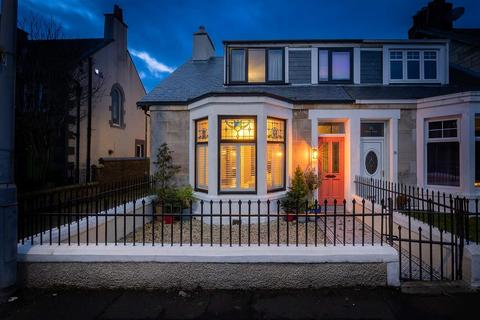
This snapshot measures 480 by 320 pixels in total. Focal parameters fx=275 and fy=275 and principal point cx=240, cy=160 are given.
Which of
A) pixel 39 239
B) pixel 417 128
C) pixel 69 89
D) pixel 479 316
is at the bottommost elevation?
pixel 479 316

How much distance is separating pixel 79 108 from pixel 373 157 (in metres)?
13.6

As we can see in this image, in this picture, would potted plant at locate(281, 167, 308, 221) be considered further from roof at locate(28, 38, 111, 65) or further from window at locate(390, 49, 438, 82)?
roof at locate(28, 38, 111, 65)

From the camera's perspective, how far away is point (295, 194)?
871cm

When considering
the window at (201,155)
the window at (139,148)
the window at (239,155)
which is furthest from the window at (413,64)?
the window at (139,148)

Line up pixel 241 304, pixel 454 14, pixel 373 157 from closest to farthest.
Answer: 1. pixel 241 304
2. pixel 373 157
3. pixel 454 14

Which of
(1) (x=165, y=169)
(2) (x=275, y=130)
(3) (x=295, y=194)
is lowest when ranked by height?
(3) (x=295, y=194)

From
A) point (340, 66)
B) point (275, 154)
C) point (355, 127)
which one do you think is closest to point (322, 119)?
point (355, 127)

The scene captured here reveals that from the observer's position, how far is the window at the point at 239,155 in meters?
8.70

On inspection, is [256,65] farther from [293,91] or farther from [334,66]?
[334,66]

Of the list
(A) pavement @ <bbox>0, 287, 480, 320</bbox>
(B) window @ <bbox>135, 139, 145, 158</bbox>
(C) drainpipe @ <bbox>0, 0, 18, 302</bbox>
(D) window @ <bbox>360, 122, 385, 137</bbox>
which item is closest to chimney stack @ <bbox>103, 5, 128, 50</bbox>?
(B) window @ <bbox>135, 139, 145, 158</bbox>

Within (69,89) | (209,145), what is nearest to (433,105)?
(209,145)

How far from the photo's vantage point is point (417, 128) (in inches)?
386

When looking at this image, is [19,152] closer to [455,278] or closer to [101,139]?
[101,139]

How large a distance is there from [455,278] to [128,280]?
16.5 ft
